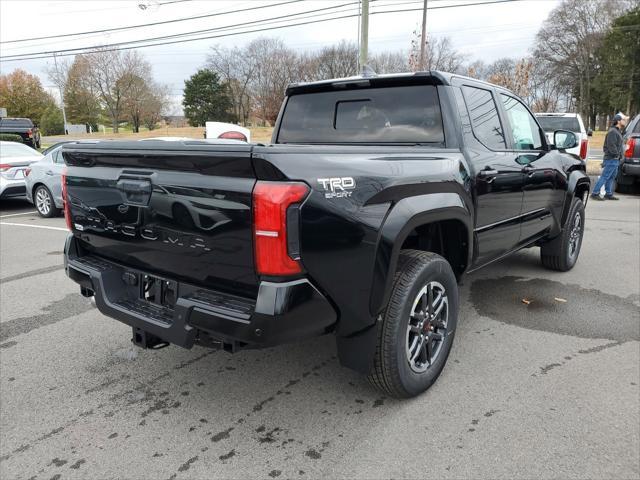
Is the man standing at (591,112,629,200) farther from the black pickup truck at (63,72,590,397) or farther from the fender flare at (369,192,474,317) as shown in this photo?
the fender flare at (369,192,474,317)

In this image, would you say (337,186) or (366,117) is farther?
(366,117)

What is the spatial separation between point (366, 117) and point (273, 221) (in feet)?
6.38

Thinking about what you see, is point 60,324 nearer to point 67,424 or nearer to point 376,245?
point 67,424

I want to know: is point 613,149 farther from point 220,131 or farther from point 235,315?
point 235,315

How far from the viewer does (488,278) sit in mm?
5375

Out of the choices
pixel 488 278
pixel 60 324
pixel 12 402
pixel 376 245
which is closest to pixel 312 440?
pixel 376 245

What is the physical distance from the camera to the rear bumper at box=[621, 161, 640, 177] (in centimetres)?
1088

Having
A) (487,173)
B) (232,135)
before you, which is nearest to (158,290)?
(487,173)

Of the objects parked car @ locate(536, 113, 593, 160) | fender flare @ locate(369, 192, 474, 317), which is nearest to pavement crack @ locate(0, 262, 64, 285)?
fender flare @ locate(369, 192, 474, 317)

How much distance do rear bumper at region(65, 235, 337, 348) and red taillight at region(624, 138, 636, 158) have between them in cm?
1124

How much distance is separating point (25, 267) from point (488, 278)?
5584 millimetres

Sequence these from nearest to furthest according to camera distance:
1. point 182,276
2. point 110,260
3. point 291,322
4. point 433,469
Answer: point 291,322 < point 433,469 < point 182,276 < point 110,260

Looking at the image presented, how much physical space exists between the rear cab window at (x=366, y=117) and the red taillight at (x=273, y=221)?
1665 millimetres

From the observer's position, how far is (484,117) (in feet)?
12.3
